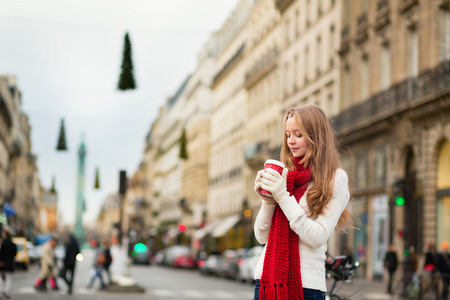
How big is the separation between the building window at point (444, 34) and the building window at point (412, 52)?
260cm

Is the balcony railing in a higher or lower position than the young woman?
higher

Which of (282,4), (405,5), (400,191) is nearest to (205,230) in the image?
(282,4)

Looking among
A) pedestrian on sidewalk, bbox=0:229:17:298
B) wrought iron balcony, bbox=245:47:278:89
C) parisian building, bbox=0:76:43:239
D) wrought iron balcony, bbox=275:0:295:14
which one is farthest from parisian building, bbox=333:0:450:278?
parisian building, bbox=0:76:43:239

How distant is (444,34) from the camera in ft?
98.3

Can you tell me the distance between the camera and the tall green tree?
20234mm

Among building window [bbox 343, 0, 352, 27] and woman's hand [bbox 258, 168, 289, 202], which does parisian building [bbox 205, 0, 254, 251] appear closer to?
building window [bbox 343, 0, 352, 27]

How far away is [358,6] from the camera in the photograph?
42250 millimetres

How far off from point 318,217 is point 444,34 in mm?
26895

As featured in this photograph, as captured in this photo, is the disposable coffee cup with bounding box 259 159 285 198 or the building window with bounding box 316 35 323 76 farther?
the building window with bounding box 316 35 323 76

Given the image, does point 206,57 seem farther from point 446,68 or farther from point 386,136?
point 446,68

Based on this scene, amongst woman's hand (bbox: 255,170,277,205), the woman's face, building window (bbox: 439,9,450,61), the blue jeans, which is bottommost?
the blue jeans

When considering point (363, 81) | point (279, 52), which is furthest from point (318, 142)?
point (279, 52)

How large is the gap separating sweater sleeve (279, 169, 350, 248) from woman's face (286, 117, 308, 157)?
0.70 feet

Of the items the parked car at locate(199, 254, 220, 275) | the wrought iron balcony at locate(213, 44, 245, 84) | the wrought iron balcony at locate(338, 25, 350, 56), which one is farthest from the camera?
the wrought iron balcony at locate(213, 44, 245, 84)
